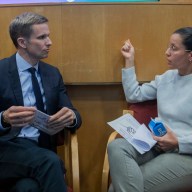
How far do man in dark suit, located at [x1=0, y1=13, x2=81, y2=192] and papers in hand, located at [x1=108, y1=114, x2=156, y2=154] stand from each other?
277 mm

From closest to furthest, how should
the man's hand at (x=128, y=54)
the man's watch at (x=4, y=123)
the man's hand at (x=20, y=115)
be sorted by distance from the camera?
the man's hand at (x=20, y=115) → the man's watch at (x=4, y=123) → the man's hand at (x=128, y=54)

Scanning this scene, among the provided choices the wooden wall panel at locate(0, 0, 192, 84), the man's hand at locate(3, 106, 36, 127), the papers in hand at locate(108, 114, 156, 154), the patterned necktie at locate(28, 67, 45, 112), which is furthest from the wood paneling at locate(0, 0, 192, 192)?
the man's hand at locate(3, 106, 36, 127)

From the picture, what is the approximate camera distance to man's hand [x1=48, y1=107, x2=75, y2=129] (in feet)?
6.35

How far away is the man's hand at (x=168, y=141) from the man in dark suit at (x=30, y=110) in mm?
524

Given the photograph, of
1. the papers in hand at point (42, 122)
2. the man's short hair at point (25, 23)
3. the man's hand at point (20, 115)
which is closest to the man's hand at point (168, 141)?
the papers in hand at point (42, 122)

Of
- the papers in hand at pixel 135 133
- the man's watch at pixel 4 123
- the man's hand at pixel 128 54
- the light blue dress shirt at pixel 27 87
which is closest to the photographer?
the man's watch at pixel 4 123

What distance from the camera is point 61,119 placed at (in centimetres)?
197

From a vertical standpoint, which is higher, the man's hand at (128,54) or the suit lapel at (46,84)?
the man's hand at (128,54)

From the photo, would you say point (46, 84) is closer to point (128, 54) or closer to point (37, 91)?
point (37, 91)

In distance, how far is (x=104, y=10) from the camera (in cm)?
237

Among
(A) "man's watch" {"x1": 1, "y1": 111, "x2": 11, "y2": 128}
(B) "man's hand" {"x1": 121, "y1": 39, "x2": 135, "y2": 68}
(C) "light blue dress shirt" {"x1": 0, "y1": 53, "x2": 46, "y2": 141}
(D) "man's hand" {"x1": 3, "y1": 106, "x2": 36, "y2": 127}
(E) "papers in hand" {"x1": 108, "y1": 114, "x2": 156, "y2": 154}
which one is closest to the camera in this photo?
(D) "man's hand" {"x1": 3, "y1": 106, "x2": 36, "y2": 127}

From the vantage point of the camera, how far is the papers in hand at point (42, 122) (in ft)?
→ 6.10

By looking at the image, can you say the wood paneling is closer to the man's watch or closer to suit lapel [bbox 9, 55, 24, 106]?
suit lapel [bbox 9, 55, 24, 106]

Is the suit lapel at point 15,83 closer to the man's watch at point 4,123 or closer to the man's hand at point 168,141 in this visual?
the man's watch at point 4,123
